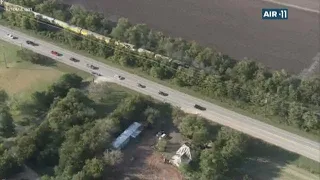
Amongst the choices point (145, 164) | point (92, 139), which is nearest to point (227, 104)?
point (145, 164)

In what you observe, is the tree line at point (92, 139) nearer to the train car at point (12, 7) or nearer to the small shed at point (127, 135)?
the small shed at point (127, 135)

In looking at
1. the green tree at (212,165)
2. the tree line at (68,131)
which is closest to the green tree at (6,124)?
the tree line at (68,131)

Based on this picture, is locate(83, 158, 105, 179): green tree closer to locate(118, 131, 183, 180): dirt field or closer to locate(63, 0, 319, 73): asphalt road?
locate(118, 131, 183, 180): dirt field

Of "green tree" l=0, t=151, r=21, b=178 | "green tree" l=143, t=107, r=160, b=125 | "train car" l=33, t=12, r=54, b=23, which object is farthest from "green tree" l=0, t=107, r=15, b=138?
"train car" l=33, t=12, r=54, b=23

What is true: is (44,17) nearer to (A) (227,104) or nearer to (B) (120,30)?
Answer: (B) (120,30)

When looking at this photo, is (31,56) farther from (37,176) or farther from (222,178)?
(222,178)

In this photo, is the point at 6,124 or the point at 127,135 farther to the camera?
the point at 6,124
